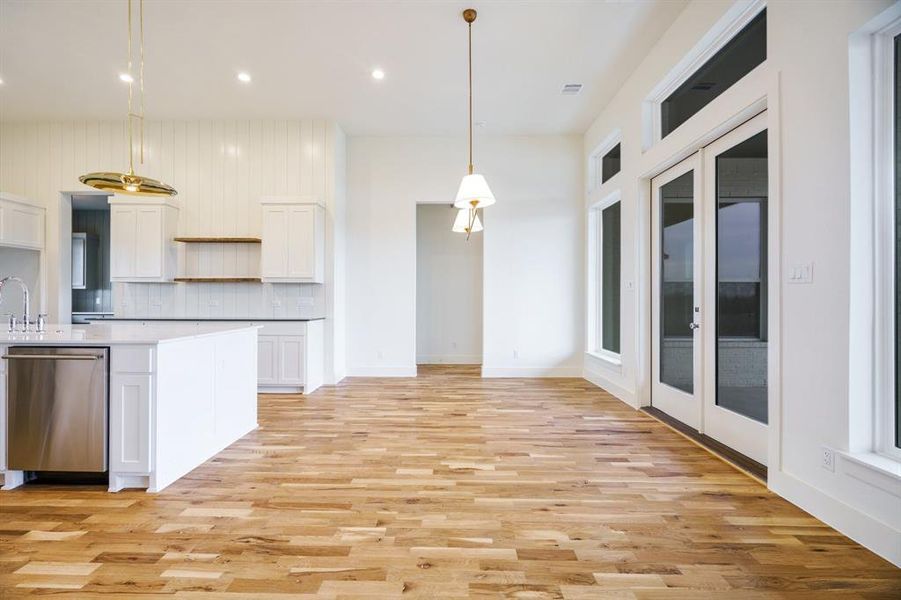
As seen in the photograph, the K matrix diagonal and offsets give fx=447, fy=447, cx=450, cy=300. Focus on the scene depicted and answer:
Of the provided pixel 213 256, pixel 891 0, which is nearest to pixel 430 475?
pixel 891 0

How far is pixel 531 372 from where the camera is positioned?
6480 mm

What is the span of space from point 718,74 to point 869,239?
1.93 meters

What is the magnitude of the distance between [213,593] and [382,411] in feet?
9.20

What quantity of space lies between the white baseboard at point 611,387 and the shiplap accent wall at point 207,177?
11.8ft

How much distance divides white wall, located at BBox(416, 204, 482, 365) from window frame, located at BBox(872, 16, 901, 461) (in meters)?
6.00

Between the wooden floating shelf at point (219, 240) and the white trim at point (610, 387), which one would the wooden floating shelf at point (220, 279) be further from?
the white trim at point (610, 387)

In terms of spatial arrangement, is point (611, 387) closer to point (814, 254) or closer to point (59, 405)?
point (814, 254)

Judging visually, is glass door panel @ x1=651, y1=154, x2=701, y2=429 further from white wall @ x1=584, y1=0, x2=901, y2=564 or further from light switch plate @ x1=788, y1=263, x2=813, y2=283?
light switch plate @ x1=788, y1=263, x2=813, y2=283

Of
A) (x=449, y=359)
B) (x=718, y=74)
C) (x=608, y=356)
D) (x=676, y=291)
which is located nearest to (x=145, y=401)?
(x=676, y=291)

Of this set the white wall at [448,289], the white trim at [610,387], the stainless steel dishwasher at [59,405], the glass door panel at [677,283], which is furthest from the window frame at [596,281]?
the stainless steel dishwasher at [59,405]

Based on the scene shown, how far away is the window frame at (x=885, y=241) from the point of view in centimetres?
206

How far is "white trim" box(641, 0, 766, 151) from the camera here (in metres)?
2.98

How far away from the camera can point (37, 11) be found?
12.0 ft

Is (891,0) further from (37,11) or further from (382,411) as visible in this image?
(37,11)
